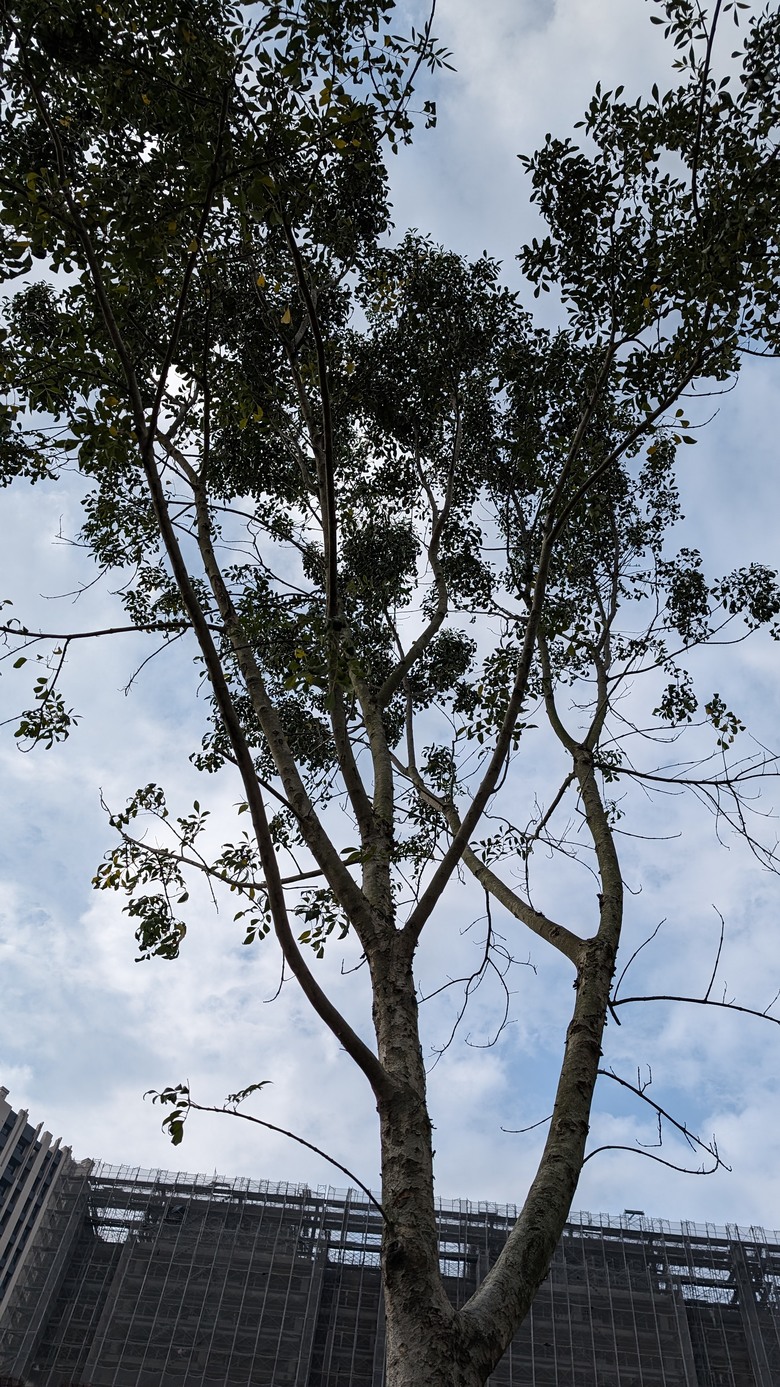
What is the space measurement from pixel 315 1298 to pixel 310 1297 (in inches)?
6.9

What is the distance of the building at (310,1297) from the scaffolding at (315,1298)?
0.15ft

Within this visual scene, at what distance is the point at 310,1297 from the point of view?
1069 inches

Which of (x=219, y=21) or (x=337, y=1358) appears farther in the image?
(x=337, y=1358)

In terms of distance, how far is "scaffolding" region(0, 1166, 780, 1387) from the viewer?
26031 mm

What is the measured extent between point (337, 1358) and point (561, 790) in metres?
30.2

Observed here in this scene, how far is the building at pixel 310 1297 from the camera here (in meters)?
26.0

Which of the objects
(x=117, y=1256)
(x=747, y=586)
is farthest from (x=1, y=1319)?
(x=747, y=586)

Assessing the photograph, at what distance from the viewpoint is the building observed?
26047mm

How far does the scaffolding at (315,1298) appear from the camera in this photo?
26031 millimetres

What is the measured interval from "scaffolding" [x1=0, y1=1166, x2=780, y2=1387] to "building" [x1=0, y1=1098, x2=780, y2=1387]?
0.15ft

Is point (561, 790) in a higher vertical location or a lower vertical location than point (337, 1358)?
lower

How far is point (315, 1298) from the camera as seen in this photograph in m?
27.1

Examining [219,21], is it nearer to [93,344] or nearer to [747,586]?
[93,344]

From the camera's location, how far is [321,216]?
5.00 metres
